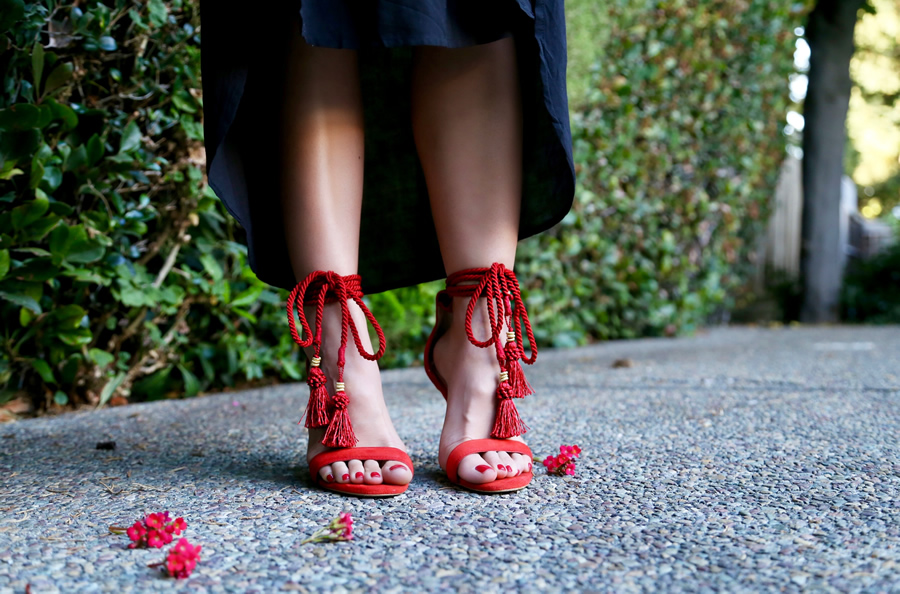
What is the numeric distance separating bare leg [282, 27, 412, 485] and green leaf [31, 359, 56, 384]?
0.86 metres

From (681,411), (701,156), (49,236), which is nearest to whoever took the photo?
(49,236)

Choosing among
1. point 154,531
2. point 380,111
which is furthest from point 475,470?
point 380,111

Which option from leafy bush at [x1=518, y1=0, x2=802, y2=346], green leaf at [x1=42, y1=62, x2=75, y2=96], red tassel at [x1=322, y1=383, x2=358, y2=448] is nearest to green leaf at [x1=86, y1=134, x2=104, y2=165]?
green leaf at [x1=42, y1=62, x2=75, y2=96]

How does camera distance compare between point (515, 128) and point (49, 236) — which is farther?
point (49, 236)

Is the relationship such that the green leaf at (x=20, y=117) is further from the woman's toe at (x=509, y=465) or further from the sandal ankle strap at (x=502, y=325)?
the woman's toe at (x=509, y=465)

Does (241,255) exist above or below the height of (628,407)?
above

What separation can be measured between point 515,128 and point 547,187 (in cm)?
11

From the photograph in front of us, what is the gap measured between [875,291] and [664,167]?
3.41 m

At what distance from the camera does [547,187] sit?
1.21 m

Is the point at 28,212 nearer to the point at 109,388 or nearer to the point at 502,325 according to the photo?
the point at 109,388

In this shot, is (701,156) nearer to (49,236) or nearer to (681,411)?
(681,411)

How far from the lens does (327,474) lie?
1056 millimetres

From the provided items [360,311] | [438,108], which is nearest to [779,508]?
[360,311]

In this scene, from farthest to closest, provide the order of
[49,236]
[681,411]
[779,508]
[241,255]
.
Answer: [241,255] → [681,411] → [49,236] → [779,508]
